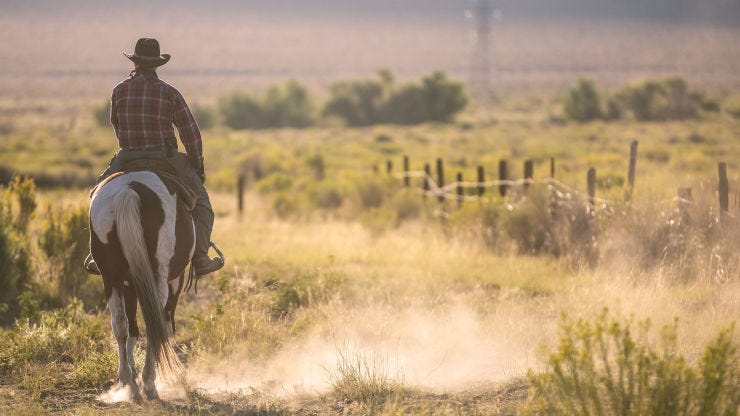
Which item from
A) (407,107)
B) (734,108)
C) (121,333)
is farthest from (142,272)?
(407,107)

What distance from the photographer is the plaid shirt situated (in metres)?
6.62

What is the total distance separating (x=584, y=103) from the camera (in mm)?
63281

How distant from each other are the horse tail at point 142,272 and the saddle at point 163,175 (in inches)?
14.4

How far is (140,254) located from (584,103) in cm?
6048

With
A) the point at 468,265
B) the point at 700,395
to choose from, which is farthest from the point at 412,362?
the point at 468,265

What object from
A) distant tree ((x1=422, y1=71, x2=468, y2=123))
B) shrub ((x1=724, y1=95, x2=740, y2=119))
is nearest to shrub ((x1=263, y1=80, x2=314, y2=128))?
distant tree ((x1=422, y1=71, x2=468, y2=123))

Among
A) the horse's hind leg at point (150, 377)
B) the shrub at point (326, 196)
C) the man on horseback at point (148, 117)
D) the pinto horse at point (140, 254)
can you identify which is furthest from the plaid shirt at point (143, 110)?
the shrub at point (326, 196)

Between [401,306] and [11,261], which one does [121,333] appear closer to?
[401,306]

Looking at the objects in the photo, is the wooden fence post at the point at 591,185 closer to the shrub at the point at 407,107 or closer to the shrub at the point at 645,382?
the shrub at the point at 645,382

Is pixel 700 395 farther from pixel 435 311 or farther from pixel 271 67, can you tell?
pixel 271 67

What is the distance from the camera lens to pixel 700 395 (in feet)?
15.2

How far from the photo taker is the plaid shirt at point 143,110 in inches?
261

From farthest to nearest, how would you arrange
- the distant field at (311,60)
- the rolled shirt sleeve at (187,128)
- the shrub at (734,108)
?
the distant field at (311,60), the shrub at (734,108), the rolled shirt sleeve at (187,128)

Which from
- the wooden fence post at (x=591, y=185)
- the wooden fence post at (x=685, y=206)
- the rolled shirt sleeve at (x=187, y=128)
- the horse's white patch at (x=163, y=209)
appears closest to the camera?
the horse's white patch at (x=163, y=209)
